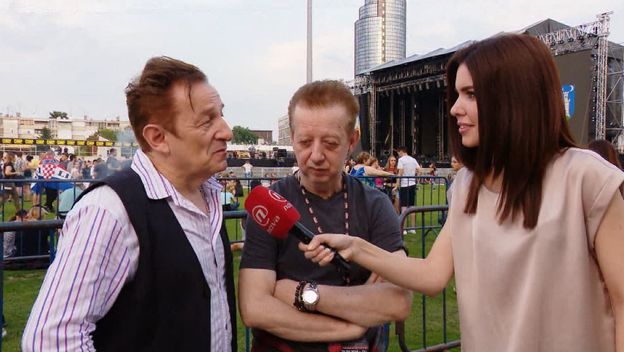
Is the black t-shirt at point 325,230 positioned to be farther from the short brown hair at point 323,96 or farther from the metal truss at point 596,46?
the metal truss at point 596,46

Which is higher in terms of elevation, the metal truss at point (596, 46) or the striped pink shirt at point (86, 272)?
the metal truss at point (596, 46)

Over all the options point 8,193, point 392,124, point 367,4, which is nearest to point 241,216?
point 8,193

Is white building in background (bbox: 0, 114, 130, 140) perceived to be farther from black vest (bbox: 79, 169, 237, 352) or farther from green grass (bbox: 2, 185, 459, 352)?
black vest (bbox: 79, 169, 237, 352)

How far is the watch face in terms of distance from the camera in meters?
1.68

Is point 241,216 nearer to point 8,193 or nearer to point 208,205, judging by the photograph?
point 208,205

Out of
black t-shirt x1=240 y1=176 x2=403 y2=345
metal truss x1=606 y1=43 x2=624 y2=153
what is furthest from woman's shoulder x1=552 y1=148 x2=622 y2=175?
metal truss x1=606 y1=43 x2=624 y2=153

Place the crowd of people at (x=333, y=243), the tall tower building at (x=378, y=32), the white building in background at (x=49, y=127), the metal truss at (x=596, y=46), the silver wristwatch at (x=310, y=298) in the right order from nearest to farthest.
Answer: the crowd of people at (x=333, y=243) < the silver wristwatch at (x=310, y=298) < the metal truss at (x=596, y=46) < the tall tower building at (x=378, y=32) < the white building in background at (x=49, y=127)

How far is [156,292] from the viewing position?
1.37 m

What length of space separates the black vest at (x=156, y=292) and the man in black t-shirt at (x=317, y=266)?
0.97 ft

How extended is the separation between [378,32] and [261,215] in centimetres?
6911

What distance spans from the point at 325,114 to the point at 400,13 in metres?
73.6

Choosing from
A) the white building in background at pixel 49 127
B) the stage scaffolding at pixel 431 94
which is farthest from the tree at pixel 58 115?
the stage scaffolding at pixel 431 94

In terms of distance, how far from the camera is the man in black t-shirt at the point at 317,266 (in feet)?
5.55

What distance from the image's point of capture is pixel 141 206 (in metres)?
1.38
